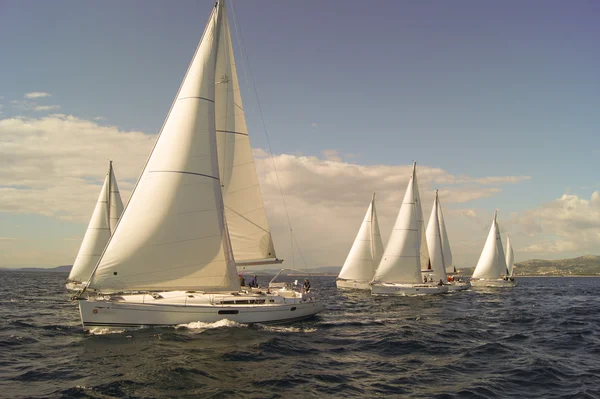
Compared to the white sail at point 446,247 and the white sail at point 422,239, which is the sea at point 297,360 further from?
the white sail at point 446,247

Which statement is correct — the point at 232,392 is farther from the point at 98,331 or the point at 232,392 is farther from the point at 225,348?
the point at 98,331

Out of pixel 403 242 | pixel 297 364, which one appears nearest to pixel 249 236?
pixel 297 364

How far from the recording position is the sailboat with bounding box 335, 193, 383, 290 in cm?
5872

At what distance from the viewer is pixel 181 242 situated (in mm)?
21031

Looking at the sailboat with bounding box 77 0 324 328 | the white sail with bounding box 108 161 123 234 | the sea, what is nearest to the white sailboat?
the sea

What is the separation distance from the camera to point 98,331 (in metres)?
20.3

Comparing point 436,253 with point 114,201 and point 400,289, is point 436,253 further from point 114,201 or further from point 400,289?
point 114,201

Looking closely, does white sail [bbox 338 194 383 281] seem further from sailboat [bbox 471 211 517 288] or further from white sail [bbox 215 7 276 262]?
white sail [bbox 215 7 276 262]

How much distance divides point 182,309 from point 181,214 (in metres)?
4.96

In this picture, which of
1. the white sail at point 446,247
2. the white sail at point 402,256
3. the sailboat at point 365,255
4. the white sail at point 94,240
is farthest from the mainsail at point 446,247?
the white sail at point 94,240

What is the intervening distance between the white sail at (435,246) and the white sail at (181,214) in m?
40.0

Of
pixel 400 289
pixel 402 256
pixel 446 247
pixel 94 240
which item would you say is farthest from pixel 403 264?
pixel 94 240

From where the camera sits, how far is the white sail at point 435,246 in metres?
55.0

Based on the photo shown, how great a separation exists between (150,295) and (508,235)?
285ft
